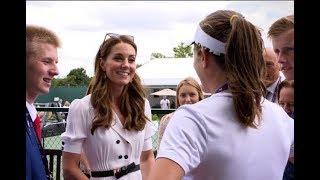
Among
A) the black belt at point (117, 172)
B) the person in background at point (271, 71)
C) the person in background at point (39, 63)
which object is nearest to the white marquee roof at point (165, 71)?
the person in background at point (271, 71)

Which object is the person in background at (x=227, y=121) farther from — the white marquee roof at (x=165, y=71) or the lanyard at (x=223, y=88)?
the white marquee roof at (x=165, y=71)

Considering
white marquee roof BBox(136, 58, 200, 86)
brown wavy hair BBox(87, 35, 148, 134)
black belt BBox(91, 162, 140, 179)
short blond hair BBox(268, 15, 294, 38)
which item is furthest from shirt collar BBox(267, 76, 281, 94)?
white marquee roof BBox(136, 58, 200, 86)

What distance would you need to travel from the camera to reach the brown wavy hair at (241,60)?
121 cm

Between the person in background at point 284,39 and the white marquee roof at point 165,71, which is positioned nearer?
the person in background at point 284,39

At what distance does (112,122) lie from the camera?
2.49 meters

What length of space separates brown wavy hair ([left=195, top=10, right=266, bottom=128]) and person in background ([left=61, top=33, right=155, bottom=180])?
1.36 metres

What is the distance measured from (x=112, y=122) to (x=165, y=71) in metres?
18.7

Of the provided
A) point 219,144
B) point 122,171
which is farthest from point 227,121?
point 122,171

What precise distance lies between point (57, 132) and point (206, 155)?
17.7 ft

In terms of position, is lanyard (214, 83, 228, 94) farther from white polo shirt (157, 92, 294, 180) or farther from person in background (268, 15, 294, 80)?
person in background (268, 15, 294, 80)

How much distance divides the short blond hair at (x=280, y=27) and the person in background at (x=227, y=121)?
2.12ft
